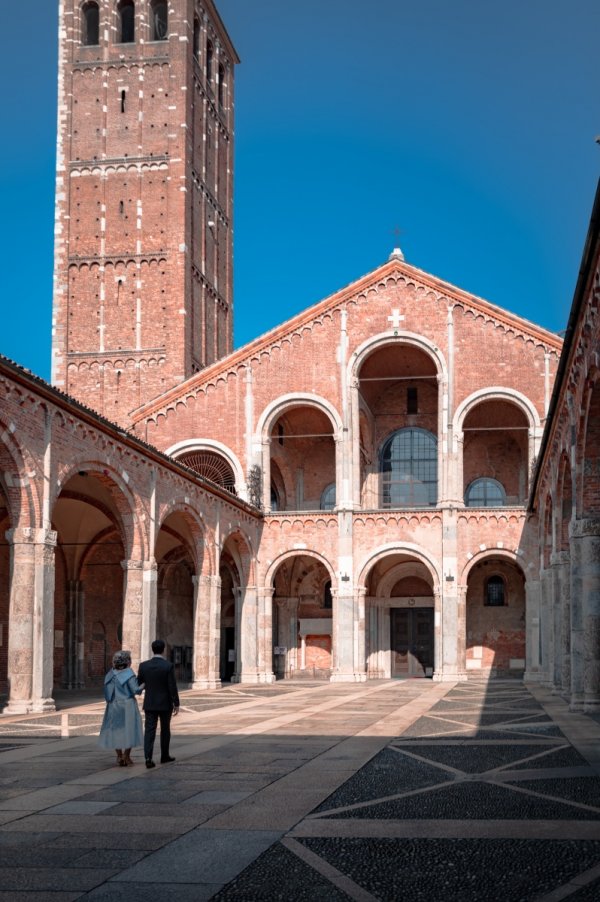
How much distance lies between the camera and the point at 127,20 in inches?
2020

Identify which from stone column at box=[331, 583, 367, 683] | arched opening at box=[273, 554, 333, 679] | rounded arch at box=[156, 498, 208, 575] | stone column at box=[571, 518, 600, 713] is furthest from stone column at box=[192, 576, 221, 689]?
stone column at box=[571, 518, 600, 713]

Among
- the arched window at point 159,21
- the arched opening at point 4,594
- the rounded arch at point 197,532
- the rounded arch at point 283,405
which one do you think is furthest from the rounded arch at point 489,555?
the arched window at point 159,21

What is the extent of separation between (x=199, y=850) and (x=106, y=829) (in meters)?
1.15

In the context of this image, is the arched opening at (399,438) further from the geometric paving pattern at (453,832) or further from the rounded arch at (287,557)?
the geometric paving pattern at (453,832)

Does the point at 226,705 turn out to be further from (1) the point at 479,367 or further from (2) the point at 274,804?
(1) the point at 479,367

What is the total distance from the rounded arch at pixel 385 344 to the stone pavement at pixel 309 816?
22607 mm

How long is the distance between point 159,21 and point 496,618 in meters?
32.2

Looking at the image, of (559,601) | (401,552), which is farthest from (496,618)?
(559,601)

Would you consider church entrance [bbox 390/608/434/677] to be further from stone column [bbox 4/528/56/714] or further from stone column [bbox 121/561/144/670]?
stone column [bbox 4/528/56/714]

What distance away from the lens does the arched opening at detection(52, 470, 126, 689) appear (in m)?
30.6

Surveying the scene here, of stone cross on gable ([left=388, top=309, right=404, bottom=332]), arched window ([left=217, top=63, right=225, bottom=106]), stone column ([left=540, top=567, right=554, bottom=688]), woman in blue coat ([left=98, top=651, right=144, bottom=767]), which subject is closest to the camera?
woman in blue coat ([left=98, top=651, right=144, bottom=767])

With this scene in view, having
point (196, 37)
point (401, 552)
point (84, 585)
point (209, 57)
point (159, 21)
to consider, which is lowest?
point (84, 585)

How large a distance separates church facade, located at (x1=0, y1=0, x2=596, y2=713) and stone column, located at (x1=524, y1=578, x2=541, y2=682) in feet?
0.26

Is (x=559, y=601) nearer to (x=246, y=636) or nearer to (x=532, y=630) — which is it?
(x=532, y=630)
